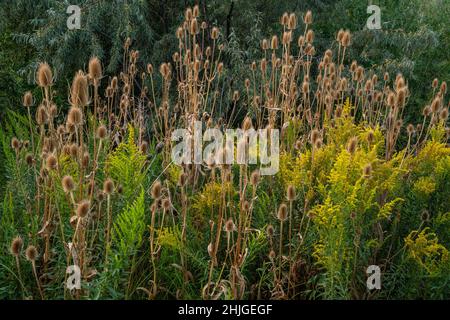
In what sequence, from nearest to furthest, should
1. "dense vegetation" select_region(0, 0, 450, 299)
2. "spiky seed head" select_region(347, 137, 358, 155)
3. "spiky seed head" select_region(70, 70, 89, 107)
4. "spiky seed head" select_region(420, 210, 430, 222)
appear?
"spiky seed head" select_region(70, 70, 89, 107)
"dense vegetation" select_region(0, 0, 450, 299)
"spiky seed head" select_region(347, 137, 358, 155)
"spiky seed head" select_region(420, 210, 430, 222)

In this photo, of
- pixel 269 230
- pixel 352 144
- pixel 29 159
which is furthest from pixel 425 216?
pixel 29 159

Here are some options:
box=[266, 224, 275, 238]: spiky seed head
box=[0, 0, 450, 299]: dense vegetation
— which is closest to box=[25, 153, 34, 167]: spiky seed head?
box=[0, 0, 450, 299]: dense vegetation

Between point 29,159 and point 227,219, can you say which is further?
point 227,219

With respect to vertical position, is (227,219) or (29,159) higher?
(29,159)

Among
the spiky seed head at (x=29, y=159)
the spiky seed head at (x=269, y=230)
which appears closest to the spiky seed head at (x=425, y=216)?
the spiky seed head at (x=269, y=230)

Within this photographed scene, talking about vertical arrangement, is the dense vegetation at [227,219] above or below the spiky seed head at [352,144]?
below

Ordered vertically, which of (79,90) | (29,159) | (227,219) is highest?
(79,90)

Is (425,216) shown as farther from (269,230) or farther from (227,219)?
(227,219)

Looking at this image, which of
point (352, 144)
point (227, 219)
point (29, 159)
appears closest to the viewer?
A: point (352, 144)

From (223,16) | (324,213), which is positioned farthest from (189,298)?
(223,16)

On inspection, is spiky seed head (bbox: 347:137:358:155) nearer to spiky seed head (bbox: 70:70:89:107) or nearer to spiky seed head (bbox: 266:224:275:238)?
spiky seed head (bbox: 266:224:275:238)

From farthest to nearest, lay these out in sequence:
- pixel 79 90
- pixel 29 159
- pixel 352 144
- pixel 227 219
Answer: pixel 227 219
pixel 29 159
pixel 352 144
pixel 79 90

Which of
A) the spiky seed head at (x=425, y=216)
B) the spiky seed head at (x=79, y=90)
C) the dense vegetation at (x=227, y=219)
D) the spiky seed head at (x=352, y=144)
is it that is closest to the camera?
the spiky seed head at (x=79, y=90)

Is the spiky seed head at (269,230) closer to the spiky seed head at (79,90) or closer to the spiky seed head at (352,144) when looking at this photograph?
the spiky seed head at (352,144)
